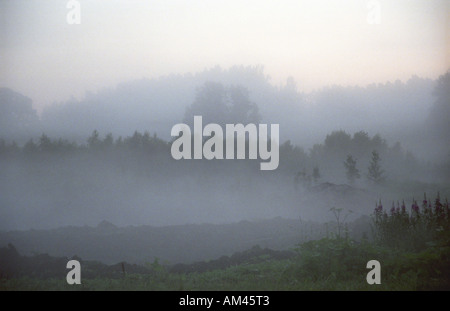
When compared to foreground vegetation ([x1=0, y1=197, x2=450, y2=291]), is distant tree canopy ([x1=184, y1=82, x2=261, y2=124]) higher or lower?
higher

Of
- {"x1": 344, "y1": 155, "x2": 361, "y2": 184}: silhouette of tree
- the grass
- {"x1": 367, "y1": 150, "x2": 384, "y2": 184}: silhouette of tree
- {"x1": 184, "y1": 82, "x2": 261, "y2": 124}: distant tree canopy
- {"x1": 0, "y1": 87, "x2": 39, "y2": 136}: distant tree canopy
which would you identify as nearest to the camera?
the grass

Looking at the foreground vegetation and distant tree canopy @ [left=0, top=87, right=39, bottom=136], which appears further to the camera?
distant tree canopy @ [left=0, top=87, right=39, bottom=136]

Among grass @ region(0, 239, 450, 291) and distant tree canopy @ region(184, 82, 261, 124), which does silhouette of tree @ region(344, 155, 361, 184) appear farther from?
grass @ region(0, 239, 450, 291)

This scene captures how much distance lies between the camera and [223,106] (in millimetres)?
12656

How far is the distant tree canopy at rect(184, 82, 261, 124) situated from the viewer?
12609 mm

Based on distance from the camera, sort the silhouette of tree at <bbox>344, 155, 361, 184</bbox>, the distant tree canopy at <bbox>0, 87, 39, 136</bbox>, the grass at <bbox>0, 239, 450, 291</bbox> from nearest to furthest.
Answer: the grass at <bbox>0, 239, 450, 291</bbox> → the distant tree canopy at <bbox>0, 87, 39, 136</bbox> → the silhouette of tree at <bbox>344, 155, 361, 184</bbox>

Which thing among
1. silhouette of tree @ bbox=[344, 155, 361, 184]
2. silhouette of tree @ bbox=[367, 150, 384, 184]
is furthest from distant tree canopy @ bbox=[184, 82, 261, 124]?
silhouette of tree @ bbox=[367, 150, 384, 184]

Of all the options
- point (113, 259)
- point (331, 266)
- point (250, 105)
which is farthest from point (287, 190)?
point (331, 266)

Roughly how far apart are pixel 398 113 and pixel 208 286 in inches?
375

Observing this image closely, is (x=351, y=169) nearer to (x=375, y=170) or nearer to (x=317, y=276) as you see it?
(x=375, y=170)

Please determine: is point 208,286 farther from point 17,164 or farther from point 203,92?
point 17,164

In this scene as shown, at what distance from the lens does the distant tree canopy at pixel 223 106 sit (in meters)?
12.6

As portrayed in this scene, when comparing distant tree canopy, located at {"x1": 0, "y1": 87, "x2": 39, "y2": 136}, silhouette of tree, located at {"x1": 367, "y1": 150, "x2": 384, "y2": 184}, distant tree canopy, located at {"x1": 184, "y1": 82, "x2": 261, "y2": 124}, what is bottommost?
silhouette of tree, located at {"x1": 367, "y1": 150, "x2": 384, "y2": 184}
